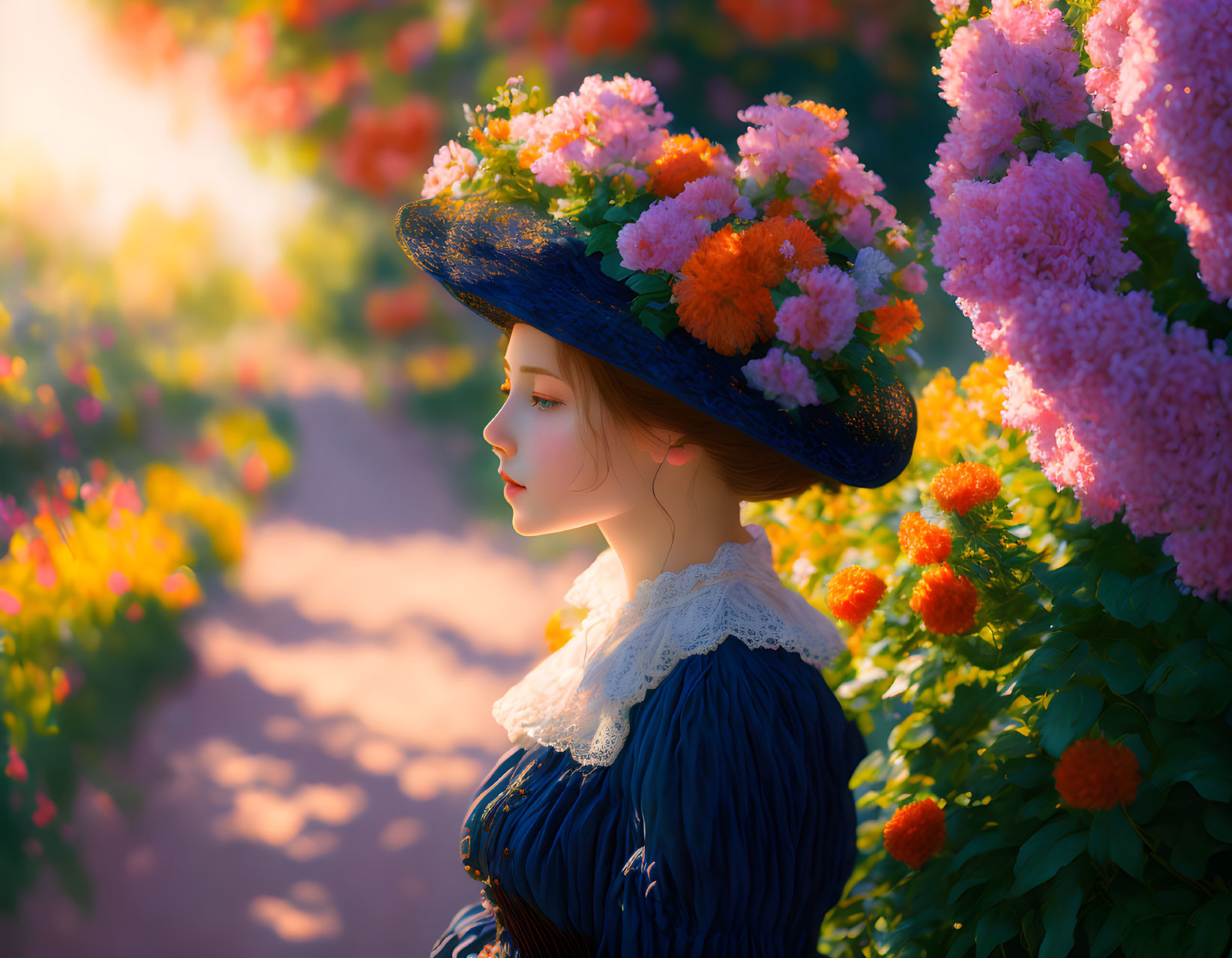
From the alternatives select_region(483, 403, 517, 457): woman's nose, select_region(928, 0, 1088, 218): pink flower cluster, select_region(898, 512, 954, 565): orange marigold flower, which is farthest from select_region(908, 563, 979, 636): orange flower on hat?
select_region(483, 403, 517, 457): woman's nose

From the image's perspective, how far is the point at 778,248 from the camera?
100cm

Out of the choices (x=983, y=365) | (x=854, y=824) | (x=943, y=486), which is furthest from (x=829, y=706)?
(x=983, y=365)

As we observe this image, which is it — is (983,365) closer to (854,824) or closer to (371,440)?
(854,824)

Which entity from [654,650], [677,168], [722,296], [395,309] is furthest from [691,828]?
[395,309]

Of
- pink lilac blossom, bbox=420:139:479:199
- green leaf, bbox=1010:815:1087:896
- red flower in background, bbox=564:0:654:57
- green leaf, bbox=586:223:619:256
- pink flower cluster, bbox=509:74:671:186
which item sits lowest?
green leaf, bbox=1010:815:1087:896

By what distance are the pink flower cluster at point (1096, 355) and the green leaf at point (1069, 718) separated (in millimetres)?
189

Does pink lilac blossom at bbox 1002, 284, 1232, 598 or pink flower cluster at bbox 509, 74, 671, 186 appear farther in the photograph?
pink flower cluster at bbox 509, 74, 671, 186

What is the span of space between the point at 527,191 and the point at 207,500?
1598 mm

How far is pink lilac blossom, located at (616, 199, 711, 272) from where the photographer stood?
1.00m

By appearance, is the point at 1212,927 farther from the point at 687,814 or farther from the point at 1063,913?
the point at 687,814

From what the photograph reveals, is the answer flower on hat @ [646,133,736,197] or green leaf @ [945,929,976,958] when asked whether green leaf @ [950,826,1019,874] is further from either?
flower on hat @ [646,133,736,197]

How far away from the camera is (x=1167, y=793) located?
94 cm

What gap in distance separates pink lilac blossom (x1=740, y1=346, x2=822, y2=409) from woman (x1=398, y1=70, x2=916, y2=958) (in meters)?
0.01

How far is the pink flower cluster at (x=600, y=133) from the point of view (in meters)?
1.09
